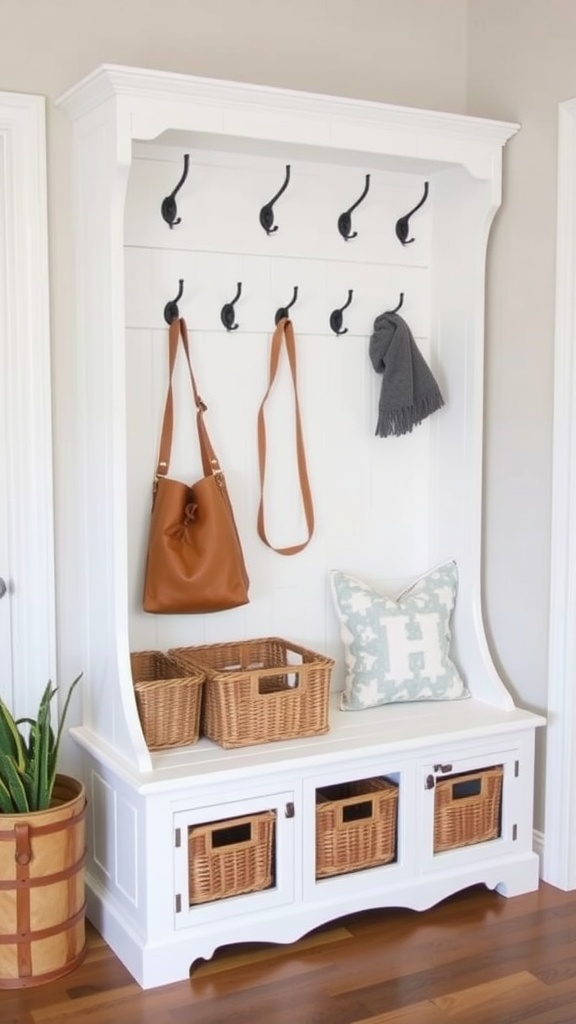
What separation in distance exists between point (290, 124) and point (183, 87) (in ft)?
0.96

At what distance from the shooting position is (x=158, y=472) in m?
2.89

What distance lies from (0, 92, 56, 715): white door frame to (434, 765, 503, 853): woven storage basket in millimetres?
1040

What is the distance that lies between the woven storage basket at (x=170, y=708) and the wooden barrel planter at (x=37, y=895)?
9.9 inches

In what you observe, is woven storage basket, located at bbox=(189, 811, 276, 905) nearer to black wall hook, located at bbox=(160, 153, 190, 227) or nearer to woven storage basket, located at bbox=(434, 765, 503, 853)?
woven storage basket, located at bbox=(434, 765, 503, 853)

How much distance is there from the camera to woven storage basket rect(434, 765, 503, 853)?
293cm

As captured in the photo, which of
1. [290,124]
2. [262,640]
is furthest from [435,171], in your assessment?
[262,640]

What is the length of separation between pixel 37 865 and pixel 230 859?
430 millimetres

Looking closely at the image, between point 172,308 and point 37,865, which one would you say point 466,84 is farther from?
point 37,865

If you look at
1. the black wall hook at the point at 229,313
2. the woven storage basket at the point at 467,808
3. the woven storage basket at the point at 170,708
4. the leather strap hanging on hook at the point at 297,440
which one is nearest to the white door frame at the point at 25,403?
the woven storage basket at the point at 170,708

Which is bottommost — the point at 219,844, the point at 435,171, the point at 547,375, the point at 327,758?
the point at 219,844

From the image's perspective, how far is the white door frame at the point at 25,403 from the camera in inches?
108

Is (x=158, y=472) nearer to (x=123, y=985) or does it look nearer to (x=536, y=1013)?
(x=123, y=985)

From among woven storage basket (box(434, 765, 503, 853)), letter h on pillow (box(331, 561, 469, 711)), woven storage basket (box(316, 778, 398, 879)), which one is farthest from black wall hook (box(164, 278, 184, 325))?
woven storage basket (box(434, 765, 503, 853))

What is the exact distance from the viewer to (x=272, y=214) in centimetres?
300
